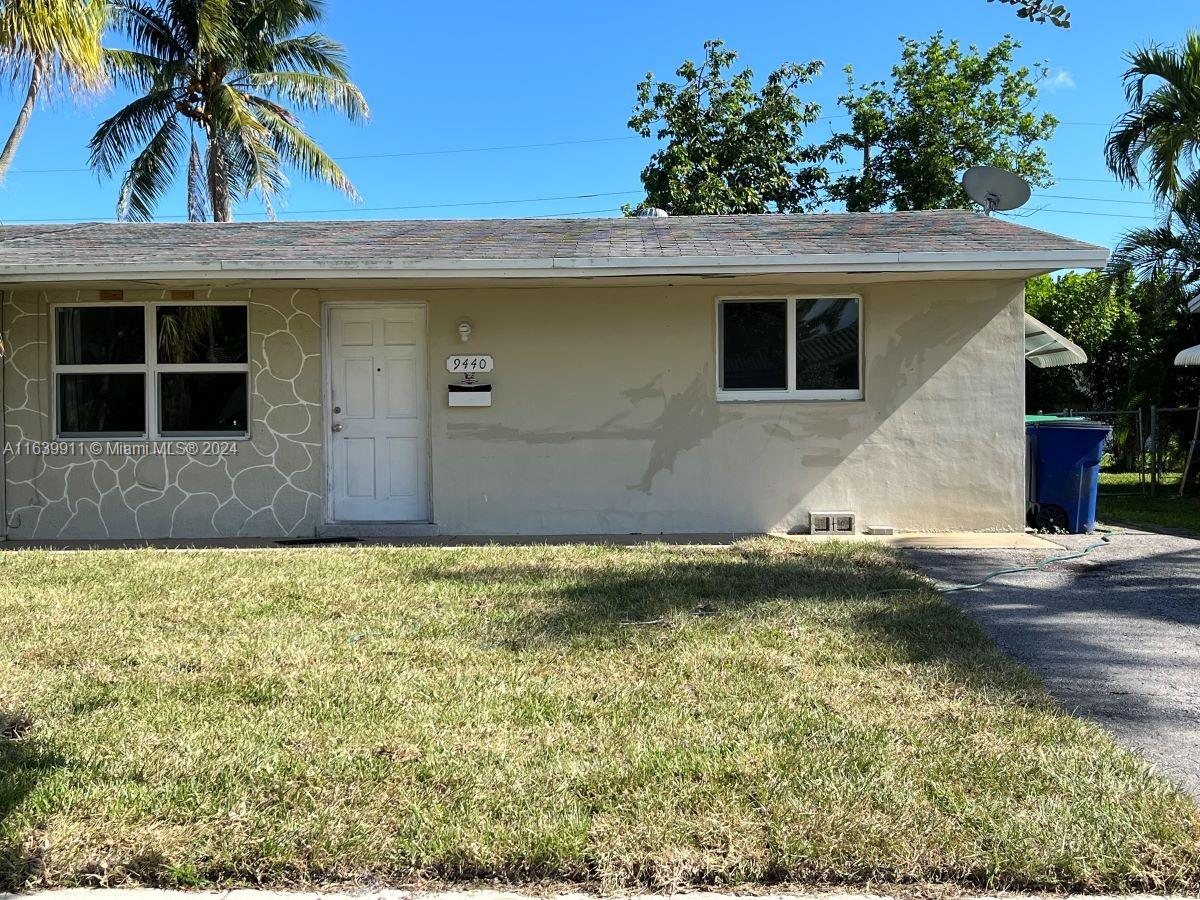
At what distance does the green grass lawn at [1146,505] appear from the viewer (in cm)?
1158

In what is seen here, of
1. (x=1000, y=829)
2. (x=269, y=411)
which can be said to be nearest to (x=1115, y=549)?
(x=1000, y=829)

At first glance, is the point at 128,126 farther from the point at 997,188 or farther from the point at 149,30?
the point at 997,188

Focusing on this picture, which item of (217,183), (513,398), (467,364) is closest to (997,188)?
(513,398)

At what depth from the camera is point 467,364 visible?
973cm

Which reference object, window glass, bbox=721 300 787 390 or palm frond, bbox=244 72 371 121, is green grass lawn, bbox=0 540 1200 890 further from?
palm frond, bbox=244 72 371 121

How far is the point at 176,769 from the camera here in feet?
12.0

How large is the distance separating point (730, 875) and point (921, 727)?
1403mm

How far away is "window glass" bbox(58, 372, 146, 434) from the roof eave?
1274 millimetres

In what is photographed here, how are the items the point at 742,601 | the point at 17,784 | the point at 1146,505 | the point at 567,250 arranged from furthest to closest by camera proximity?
the point at 1146,505
the point at 567,250
the point at 742,601
the point at 17,784

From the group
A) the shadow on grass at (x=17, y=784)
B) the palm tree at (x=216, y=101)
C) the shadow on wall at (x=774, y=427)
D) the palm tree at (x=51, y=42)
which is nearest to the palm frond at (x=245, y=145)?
the palm tree at (x=216, y=101)

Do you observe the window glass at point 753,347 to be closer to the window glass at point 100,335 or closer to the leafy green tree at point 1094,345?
the window glass at point 100,335

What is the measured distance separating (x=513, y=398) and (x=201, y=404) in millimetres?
3176

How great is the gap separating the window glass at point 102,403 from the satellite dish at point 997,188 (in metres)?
9.10

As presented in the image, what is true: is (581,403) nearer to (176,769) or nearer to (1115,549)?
(1115,549)
